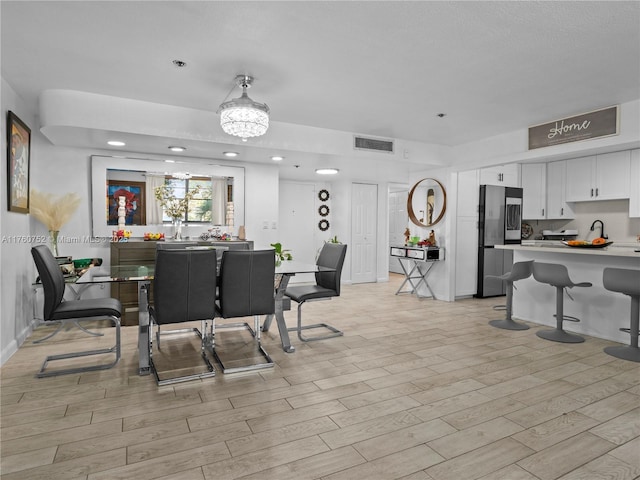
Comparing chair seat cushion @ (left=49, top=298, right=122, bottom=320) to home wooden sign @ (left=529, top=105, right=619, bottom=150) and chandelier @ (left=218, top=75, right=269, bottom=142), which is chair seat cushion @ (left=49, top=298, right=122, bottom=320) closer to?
chandelier @ (left=218, top=75, right=269, bottom=142)

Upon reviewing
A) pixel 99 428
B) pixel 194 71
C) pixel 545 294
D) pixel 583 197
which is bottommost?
pixel 99 428

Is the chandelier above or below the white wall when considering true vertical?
above

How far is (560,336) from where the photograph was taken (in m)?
3.98

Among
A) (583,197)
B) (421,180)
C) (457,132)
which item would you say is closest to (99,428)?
(457,132)

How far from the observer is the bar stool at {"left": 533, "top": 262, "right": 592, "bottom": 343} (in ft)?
12.9

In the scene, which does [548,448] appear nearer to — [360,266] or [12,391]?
[12,391]

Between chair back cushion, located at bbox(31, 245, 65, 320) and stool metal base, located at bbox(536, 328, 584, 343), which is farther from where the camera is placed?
stool metal base, located at bbox(536, 328, 584, 343)

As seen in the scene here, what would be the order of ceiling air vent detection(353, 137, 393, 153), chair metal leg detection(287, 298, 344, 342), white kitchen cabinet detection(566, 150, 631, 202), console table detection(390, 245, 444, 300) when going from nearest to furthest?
chair metal leg detection(287, 298, 344, 342) < ceiling air vent detection(353, 137, 393, 153) < white kitchen cabinet detection(566, 150, 631, 202) < console table detection(390, 245, 444, 300)

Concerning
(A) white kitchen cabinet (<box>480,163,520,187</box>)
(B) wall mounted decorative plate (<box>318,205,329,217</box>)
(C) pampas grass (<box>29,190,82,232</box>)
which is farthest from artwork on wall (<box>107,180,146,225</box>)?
(A) white kitchen cabinet (<box>480,163,520,187</box>)

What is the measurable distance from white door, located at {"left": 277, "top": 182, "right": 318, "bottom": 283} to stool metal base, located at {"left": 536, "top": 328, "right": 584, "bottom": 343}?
4.33 meters

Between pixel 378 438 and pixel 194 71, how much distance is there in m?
3.01

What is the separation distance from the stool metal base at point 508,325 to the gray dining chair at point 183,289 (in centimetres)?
325

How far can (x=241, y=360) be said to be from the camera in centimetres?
330

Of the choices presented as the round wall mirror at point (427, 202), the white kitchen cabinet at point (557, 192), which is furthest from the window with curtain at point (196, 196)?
the white kitchen cabinet at point (557, 192)
